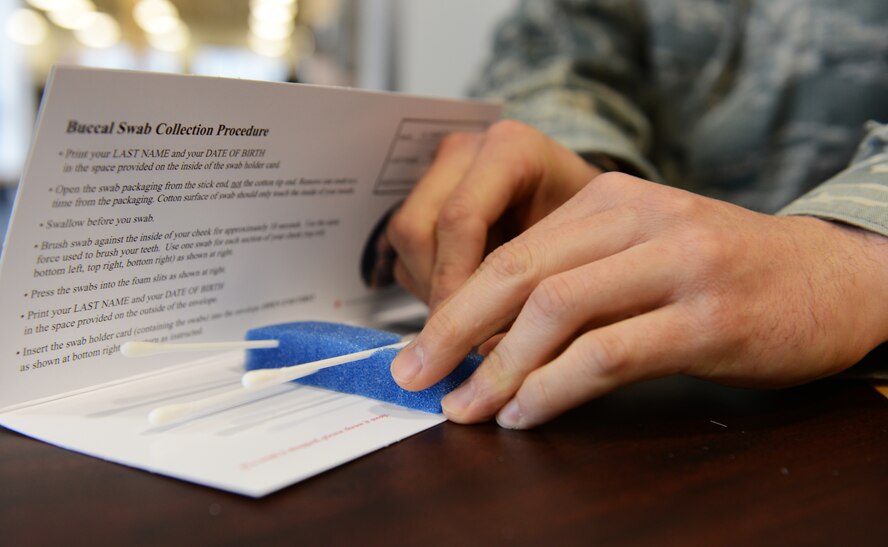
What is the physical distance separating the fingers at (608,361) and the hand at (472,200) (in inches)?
7.1

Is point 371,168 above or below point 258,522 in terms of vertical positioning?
above

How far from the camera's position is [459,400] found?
439 mm

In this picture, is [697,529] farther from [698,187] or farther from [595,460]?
[698,187]

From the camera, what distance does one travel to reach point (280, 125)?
1.74ft

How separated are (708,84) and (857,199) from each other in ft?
2.22

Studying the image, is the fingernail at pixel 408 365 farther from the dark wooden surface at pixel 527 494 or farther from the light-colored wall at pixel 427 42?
the light-colored wall at pixel 427 42

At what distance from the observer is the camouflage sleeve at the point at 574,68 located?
980 mm

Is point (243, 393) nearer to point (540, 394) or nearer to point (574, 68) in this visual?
point (540, 394)

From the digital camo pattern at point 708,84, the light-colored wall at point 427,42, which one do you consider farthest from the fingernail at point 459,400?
the light-colored wall at point 427,42

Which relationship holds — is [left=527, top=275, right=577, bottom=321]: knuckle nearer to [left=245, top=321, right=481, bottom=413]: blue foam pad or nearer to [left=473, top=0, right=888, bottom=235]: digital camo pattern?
[left=245, top=321, right=481, bottom=413]: blue foam pad

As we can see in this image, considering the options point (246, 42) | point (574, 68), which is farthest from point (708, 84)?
point (246, 42)

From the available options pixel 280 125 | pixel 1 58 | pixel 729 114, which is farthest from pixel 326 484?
pixel 1 58

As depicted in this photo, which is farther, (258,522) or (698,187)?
(698,187)

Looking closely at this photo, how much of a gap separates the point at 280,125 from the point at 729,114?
2.60 feet
